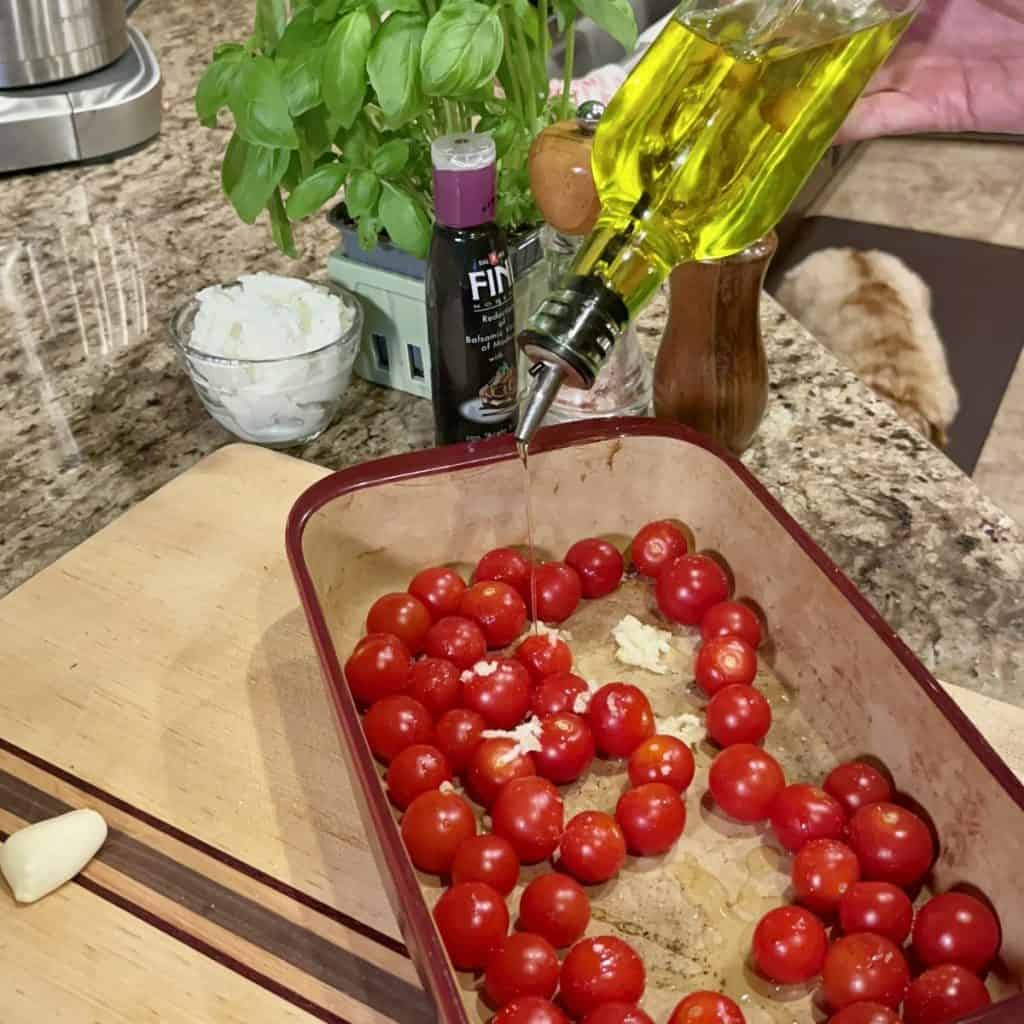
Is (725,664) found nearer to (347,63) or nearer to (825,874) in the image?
(825,874)

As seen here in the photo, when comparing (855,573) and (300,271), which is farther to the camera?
(300,271)

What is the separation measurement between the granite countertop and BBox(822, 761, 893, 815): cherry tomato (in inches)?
6.2

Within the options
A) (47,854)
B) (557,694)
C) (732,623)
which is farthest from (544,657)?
(47,854)

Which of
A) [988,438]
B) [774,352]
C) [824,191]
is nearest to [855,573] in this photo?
[774,352]

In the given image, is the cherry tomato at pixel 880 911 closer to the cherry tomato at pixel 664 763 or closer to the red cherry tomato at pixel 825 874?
the red cherry tomato at pixel 825 874

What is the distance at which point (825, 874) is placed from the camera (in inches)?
27.2

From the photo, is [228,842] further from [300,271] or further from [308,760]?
[300,271]

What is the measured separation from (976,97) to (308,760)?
822 mm

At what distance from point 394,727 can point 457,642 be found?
91mm

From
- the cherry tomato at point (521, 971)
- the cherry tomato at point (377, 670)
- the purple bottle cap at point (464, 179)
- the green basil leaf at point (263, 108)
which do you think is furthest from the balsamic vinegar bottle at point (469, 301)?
the cherry tomato at point (521, 971)

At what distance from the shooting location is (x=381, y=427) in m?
1.10

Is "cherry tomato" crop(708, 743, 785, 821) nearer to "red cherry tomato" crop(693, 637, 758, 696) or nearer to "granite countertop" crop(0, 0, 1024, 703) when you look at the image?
"red cherry tomato" crop(693, 637, 758, 696)

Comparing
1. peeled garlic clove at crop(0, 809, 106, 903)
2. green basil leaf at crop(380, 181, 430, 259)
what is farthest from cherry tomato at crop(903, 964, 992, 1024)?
green basil leaf at crop(380, 181, 430, 259)

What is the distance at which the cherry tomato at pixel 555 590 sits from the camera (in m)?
0.88
